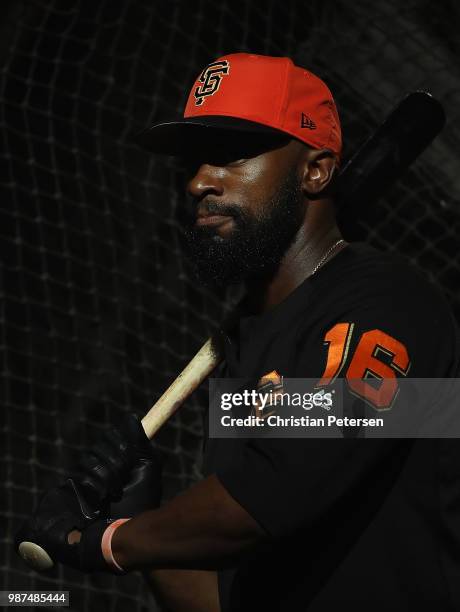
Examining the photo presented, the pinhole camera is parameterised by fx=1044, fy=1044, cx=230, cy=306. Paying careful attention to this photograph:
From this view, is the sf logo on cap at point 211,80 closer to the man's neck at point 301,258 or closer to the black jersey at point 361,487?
the man's neck at point 301,258

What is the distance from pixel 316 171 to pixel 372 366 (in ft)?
1.38

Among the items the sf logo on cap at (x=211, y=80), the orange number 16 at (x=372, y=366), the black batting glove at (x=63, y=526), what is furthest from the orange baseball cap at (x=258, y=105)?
the black batting glove at (x=63, y=526)

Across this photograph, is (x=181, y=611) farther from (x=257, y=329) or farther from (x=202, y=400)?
(x=202, y=400)

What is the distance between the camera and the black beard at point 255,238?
147 cm

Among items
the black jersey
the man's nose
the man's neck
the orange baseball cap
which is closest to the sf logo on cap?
the orange baseball cap

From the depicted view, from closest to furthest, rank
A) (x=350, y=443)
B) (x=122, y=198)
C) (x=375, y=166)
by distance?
(x=350, y=443), (x=375, y=166), (x=122, y=198)

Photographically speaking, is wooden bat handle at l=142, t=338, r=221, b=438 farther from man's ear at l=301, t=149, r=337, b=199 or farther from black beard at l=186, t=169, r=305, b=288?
man's ear at l=301, t=149, r=337, b=199

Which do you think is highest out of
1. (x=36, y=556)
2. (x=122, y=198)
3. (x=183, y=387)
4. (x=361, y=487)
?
(x=361, y=487)

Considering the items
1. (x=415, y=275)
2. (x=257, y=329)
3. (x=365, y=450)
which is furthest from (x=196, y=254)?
(x=365, y=450)

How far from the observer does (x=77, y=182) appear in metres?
3.35

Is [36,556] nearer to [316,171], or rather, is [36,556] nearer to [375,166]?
[316,171]

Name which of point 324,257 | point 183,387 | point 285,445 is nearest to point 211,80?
point 324,257

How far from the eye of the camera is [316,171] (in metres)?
1.52

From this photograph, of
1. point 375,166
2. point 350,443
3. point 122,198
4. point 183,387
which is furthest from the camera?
point 122,198
